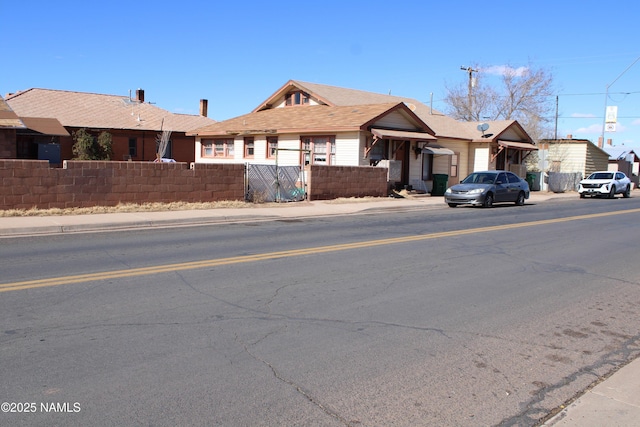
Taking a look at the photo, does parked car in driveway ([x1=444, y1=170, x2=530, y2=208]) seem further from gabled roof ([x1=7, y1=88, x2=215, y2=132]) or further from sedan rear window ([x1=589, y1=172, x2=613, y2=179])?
gabled roof ([x1=7, y1=88, x2=215, y2=132])

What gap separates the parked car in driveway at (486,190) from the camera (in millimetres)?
22375

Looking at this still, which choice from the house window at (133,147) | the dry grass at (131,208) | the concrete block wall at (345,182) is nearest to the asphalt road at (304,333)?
the dry grass at (131,208)

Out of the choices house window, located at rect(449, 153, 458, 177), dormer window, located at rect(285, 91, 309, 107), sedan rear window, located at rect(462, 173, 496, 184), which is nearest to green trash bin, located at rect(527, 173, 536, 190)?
house window, located at rect(449, 153, 458, 177)

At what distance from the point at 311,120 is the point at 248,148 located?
526 cm

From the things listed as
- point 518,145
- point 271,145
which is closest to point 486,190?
point 271,145

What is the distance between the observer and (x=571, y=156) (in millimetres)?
43781

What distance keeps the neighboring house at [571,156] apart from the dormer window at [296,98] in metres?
19.8

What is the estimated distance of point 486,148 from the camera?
34.4m

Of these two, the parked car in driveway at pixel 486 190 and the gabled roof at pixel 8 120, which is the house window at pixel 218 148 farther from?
the parked car in driveway at pixel 486 190

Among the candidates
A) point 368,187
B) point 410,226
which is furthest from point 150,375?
point 368,187

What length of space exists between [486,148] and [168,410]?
32.9 metres

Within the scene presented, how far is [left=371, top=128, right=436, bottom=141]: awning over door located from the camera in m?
25.0

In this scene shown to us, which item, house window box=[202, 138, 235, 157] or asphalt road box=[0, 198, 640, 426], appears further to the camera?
house window box=[202, 138, 235, 157]

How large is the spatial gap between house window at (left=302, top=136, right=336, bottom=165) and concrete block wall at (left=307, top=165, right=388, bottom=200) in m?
2.80
